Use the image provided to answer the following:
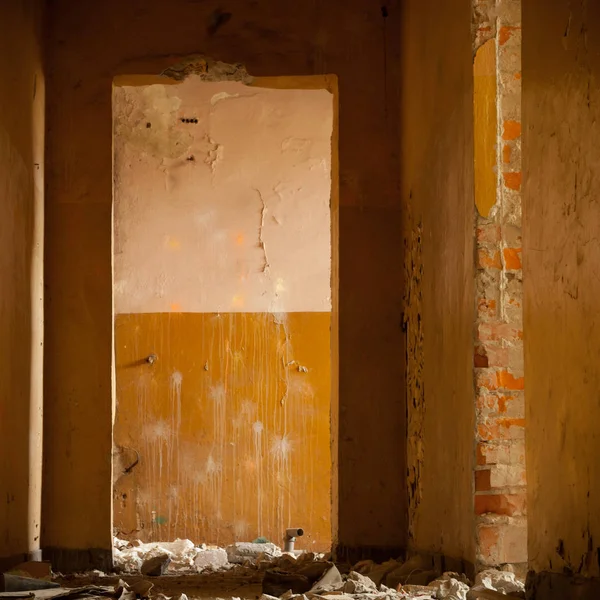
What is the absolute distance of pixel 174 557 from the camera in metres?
5.14

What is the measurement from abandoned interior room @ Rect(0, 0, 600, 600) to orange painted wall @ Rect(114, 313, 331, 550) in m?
0.02

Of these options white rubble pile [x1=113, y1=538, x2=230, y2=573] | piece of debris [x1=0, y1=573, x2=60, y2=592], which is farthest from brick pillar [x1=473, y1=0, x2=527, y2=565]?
white rubble pile [x1=113, y1=538, x2=230, y2=573]

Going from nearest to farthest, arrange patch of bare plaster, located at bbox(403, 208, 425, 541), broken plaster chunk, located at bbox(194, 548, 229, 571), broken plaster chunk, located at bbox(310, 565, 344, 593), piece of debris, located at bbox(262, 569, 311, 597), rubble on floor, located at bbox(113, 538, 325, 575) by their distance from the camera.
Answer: broken plaster chunk, located at bbox(310, 565, 344, 593) < piece of debris, located at bbox(262, 569, 311, 597) < patch of bare plaster, located at bbox(403, 208, 425, 541) < rubble on floor, located at bbox(113, 538, 325, 575) < broken plaster chunk, located at bbox(194, 548, 229, 571)

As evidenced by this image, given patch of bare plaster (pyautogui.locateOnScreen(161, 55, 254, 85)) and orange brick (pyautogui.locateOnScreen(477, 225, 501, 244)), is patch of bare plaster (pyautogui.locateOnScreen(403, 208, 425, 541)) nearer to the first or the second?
orange brick (pyautogui.locateOnScreen(477, 225, 501, 244))

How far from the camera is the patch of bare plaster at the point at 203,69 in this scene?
4617mm

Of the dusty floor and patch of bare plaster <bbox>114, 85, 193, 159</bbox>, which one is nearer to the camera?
the dusty floor

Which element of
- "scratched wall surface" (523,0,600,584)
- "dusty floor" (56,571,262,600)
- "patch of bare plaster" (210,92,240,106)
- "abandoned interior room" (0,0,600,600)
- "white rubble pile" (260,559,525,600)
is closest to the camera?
"scratched wall surface" (523,0,600,584)

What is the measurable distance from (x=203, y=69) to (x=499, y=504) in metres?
2.77

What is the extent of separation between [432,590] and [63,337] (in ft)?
7.83

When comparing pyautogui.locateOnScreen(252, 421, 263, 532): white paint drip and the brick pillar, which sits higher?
the brick pillar

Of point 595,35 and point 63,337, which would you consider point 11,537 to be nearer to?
Answer: point 63,337

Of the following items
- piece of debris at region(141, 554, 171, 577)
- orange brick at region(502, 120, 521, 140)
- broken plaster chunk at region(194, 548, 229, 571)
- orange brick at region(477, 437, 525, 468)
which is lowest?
broken plaster chunk at region(194, 548, 229, 571)

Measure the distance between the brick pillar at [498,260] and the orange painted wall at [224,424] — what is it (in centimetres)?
388

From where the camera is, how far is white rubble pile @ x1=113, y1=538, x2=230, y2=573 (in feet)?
14.9
